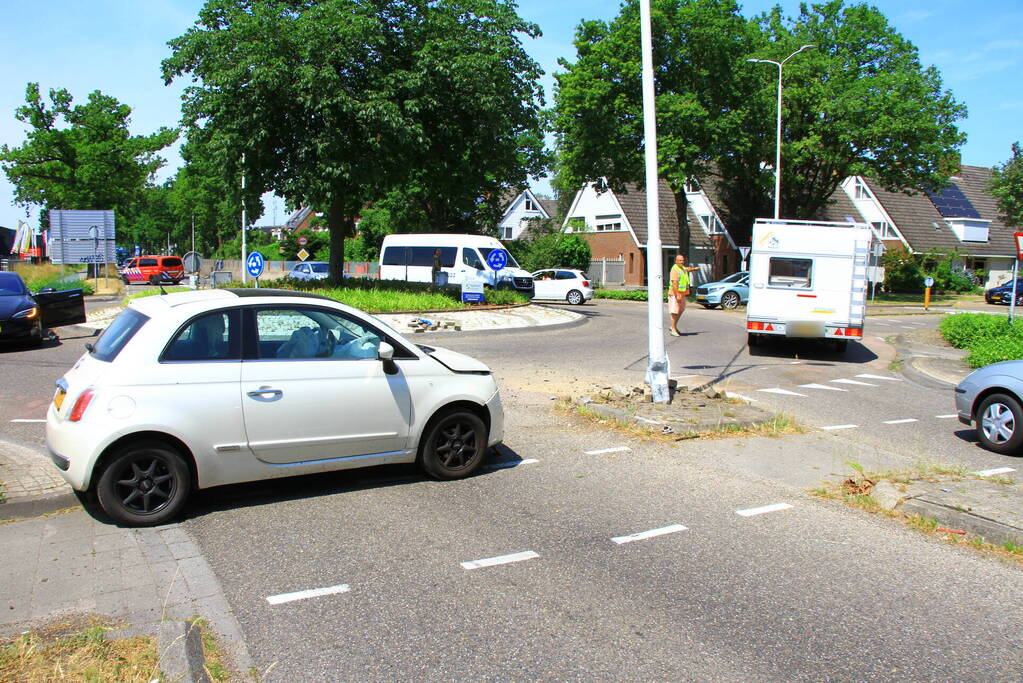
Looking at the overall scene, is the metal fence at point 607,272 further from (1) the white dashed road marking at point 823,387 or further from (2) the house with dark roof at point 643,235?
(1) the white dashed road marking at point 823,387

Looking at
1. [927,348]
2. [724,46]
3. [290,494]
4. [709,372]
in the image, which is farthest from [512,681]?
[724,46]

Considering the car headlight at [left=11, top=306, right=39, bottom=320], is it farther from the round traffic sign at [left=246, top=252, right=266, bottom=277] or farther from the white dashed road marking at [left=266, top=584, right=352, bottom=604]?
the white dashed road marking at [left=266, top=584, right=352, bottom=604]

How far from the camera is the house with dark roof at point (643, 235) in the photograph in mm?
52500

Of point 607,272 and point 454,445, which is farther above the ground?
point 607,272

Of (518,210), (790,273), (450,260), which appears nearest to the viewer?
(790,273)

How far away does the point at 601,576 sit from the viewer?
189 inches

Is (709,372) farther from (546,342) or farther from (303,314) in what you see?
(303,314)

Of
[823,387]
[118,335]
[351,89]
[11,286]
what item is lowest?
[823,387]

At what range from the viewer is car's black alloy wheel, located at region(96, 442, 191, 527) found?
5457 mm

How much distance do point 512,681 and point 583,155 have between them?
129ft

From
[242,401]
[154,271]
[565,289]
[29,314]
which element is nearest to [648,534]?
[242,401]

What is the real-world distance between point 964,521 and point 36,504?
6.65 metres

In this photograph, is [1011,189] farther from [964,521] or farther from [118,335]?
[118,335]

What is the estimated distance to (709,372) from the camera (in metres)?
14.3
